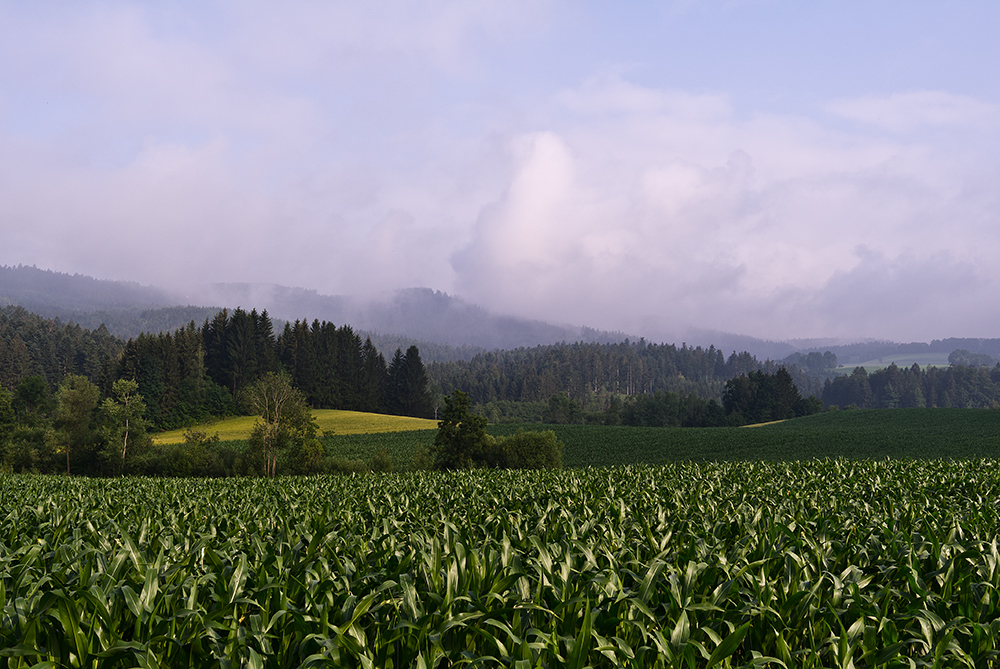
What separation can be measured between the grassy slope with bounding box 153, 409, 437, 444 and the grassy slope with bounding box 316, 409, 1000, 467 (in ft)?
31.9

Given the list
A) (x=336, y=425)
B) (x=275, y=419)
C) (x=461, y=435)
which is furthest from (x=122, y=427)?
(x=336, y=425)

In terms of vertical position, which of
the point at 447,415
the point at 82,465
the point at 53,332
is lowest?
the point at 82,465

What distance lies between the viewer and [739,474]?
1370 cm

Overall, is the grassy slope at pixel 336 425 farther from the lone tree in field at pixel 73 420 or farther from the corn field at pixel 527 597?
the corn field at pixel 527 597

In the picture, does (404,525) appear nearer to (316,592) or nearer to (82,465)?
(316,592)

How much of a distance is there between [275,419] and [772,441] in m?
52.3

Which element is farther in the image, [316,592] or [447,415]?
[447,415]

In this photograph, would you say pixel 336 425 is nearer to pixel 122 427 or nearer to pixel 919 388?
pixel 122 427

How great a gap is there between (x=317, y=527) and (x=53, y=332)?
19821 cm

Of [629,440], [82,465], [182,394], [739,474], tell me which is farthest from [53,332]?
[739,474]

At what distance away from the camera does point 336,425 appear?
8444cm

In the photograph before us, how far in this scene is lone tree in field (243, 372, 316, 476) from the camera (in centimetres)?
4406

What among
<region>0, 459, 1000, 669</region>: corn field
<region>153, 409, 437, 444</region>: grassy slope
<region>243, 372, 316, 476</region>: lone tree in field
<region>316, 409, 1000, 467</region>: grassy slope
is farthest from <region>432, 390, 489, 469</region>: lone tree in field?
<region>153, 409, 437, 444</region>: grassy slope

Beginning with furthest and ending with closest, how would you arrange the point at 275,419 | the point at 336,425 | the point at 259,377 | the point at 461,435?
the point at 259,377, the point at 336,425, the point at 275,419, the point at 461,435
